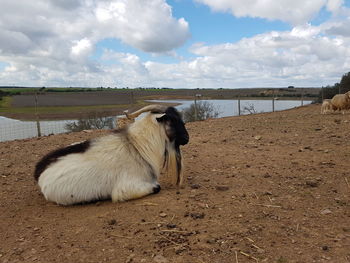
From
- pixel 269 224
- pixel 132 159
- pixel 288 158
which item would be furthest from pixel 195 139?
pixel 269 224

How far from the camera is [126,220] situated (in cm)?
369

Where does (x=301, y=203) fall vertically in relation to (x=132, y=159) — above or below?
below

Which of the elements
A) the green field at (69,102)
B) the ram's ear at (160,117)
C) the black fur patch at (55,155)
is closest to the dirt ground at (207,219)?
the black fur patch at (55,155)

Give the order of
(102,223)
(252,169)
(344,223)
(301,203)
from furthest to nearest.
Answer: (252,169) < (301,203) < (102,223) < (344,223)

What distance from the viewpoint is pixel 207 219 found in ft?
11.7

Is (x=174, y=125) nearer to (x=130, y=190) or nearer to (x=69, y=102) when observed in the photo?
(x=130, y=190)

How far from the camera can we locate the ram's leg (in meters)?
4.31

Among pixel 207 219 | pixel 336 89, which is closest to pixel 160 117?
pixel 207 219

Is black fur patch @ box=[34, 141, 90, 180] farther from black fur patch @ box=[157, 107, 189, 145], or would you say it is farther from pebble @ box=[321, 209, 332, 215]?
pebble @ box=[321, 209, 332, 215]

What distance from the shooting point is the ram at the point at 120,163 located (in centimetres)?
435

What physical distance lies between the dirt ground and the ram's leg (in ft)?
0.33

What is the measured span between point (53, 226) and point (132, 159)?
1.37 metres

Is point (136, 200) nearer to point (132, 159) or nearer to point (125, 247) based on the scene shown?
point (132, 159)

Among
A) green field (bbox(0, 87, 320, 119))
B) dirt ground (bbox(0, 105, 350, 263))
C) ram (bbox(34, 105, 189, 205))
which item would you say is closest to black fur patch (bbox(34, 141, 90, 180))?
ram (bbox(34, 105, 189, 205))
